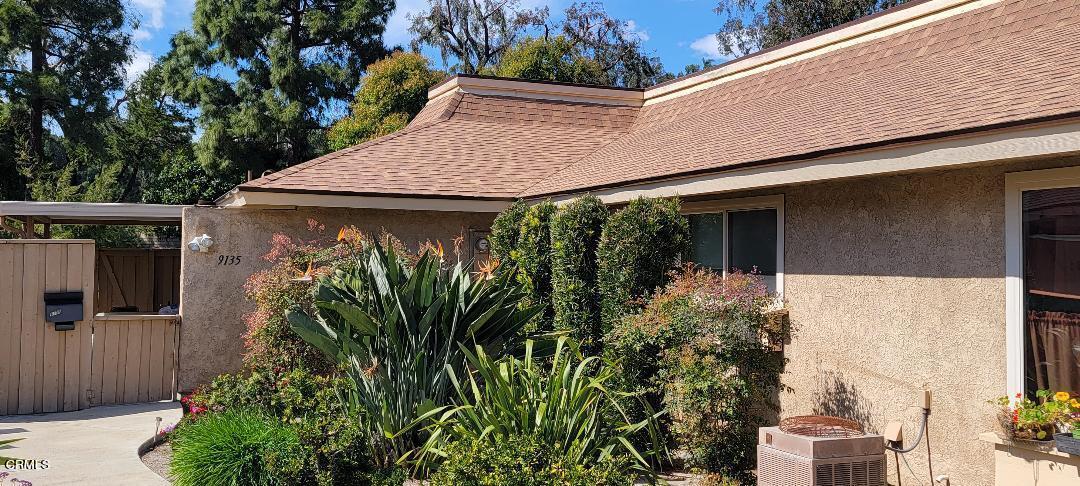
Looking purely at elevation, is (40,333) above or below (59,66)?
below

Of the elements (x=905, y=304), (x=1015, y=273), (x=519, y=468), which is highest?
(x=1015, y=273)

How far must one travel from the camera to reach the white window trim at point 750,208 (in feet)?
26.2

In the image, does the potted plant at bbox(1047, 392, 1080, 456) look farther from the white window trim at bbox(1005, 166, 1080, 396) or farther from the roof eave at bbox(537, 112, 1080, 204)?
the roof eave at bbox(537, 112, 1080, 204)

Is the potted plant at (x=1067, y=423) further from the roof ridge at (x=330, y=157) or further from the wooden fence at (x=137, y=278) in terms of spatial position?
the wooden fence at (x=137, y=278)

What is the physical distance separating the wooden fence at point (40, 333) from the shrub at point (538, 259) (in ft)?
17.6

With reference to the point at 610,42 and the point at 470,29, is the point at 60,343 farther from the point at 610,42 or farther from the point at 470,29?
the point at 610,42

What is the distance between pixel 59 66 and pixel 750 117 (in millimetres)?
26061

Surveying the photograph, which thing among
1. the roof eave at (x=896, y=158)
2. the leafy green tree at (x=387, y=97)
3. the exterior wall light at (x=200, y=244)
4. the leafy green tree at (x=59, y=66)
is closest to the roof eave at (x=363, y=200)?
the exterior wall light at (x=200, y=244)

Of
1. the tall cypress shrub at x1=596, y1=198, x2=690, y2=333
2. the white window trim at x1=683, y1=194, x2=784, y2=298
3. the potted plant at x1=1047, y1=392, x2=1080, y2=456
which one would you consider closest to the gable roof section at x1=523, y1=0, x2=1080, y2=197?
the white window trim at x1=683, y1=194, x2=784, y2=298

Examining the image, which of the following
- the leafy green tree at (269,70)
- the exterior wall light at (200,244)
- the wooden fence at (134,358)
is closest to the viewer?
the wooden fence at (134,358)

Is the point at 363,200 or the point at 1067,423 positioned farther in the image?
the point at 363,200

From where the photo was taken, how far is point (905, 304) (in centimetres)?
671

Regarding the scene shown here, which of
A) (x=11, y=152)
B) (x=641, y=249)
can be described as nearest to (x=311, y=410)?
(x=641, y=249)

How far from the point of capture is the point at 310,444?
20.2 ft
